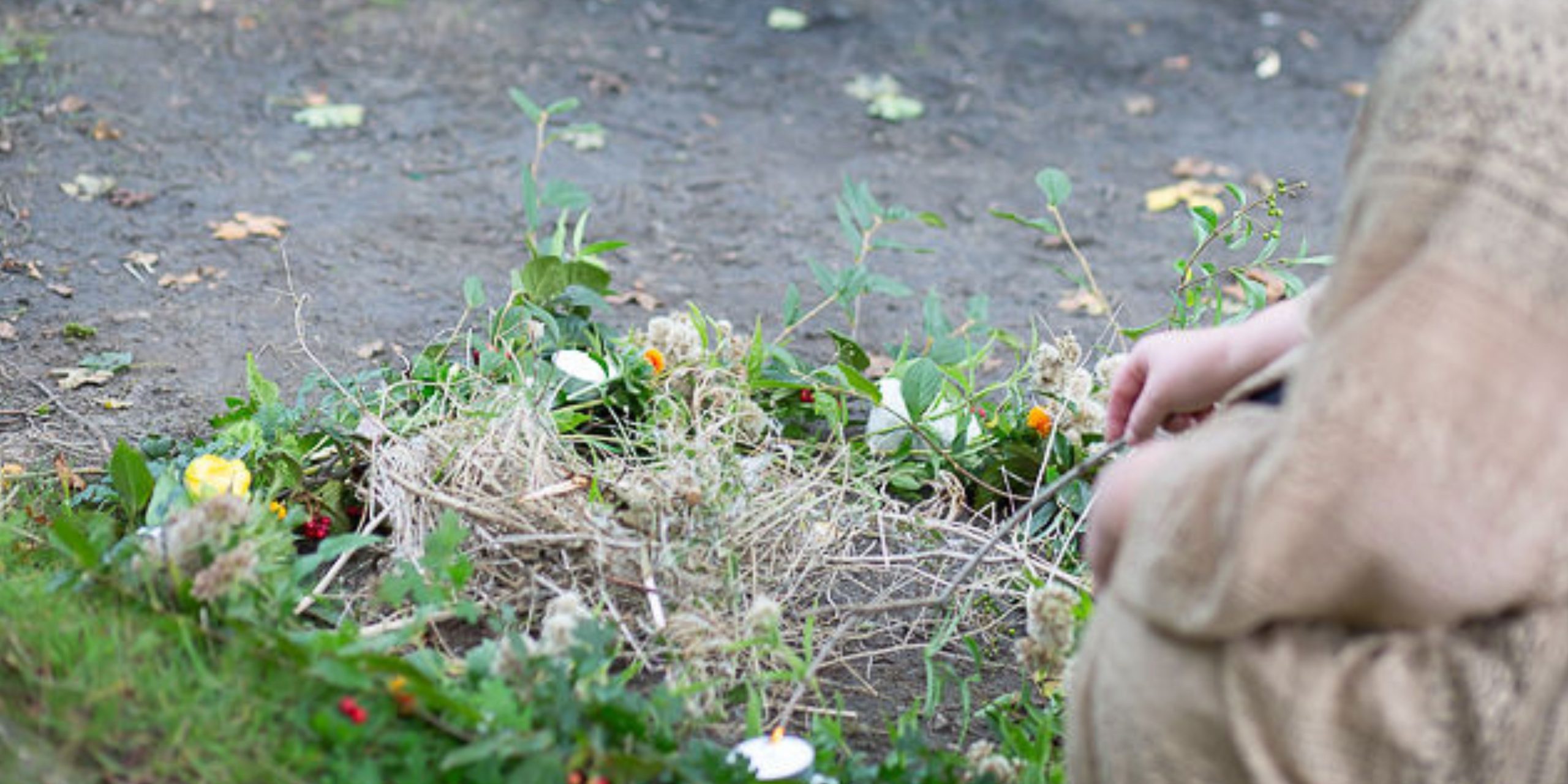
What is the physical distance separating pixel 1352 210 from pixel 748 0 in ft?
14.1

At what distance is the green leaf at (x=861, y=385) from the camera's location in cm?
264

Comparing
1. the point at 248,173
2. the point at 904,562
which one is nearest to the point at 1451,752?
the point at 904,562

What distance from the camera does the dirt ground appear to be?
3262 millimetres

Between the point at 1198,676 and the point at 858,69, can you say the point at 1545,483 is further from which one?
the point at 858,69

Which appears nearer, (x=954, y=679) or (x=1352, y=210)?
(x=1352, y=210)

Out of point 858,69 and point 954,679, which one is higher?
point 954,679

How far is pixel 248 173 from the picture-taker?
3.99m

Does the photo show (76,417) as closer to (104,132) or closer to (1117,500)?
(104,132)

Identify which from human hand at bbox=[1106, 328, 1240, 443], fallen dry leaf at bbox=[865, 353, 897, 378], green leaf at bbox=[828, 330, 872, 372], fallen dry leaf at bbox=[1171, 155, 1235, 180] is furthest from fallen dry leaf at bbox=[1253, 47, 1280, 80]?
human hand at bbox=[1106, 328, 1240, 443]

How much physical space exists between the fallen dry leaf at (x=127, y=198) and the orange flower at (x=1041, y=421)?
2.14m

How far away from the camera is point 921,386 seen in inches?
107

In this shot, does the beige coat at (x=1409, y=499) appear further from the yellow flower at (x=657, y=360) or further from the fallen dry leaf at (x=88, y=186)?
the fallen dry leaf at (x=88, y=186)

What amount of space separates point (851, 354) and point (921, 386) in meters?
0.24

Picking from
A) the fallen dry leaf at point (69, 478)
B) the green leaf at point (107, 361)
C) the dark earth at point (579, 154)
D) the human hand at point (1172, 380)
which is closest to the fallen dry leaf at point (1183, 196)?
the dark earth at point (579, 154)
